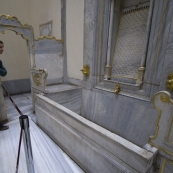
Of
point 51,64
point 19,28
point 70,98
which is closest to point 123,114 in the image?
point 70,98

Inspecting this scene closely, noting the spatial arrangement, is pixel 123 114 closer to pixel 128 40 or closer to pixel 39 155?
pixel 128 40

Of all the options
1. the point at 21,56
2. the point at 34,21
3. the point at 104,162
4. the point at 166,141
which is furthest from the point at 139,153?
the point at 34,21

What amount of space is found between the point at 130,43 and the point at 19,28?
2246 millimetres

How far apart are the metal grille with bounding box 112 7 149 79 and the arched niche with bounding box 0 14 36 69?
190 cm

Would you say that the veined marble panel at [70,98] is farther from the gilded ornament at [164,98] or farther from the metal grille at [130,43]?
the gilded ornament at [164,98]

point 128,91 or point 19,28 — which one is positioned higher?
point 19,28

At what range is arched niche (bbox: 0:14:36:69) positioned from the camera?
94.5 inches

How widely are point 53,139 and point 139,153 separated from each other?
1.54m

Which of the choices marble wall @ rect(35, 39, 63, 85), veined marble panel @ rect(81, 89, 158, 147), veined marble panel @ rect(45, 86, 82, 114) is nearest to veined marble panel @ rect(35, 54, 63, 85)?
marble wall @ rect(35, 39, 63, 85)

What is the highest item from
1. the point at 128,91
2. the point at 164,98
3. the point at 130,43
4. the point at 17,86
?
the point at 130,43

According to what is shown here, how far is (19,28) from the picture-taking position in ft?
8.54

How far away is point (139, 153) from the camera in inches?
40.7

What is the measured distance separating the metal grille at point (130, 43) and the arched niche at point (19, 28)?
6.22 ft

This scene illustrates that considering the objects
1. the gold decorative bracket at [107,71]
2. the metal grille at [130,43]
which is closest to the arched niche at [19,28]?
the gold decorative bracket at [107,71]
